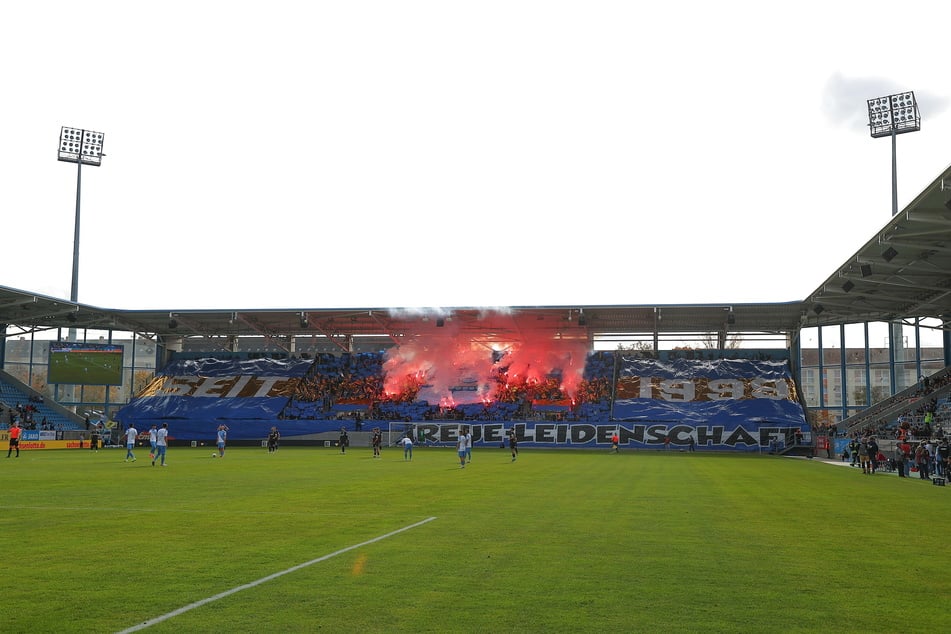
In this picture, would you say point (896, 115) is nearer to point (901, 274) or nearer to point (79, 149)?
point (901, 274)

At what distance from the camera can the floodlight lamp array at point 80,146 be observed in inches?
2950

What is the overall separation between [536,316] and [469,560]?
59370 mm

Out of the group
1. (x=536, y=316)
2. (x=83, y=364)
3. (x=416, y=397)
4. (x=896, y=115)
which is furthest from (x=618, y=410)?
(x=83, y=364)

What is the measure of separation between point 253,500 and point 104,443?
47660mm

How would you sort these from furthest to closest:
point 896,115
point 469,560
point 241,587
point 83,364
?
point 83,364 < point 896,115 < point 469,560 < point 241,587

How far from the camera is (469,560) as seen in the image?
1171cm

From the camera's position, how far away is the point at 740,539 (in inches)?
562

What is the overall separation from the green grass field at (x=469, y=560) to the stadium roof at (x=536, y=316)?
104 feet

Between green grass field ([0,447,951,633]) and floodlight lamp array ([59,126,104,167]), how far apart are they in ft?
196

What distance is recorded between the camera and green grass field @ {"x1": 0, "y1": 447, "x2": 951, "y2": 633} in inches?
333

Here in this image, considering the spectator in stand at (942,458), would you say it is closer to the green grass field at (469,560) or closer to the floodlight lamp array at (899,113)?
the green grass field at (469,560)

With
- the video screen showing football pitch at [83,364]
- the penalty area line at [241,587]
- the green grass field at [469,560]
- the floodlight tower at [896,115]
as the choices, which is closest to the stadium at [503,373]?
the video screen showing football pitch at [83,364]

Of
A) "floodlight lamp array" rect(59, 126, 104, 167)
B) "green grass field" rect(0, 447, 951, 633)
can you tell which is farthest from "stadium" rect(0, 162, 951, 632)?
"floodlight lamp array" rect(59, 126, 104, 167)

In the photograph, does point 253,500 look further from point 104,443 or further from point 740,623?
point 104,443
